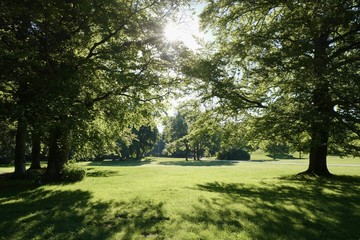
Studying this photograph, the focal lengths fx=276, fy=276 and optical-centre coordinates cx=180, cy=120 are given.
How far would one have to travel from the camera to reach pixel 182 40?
17391 mm

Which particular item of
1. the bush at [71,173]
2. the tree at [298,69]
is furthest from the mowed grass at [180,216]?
the bush at [71,173]

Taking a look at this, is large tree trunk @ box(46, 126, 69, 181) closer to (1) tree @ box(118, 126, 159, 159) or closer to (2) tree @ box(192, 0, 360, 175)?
(2) tree @ box(192, 0, 360, 175)

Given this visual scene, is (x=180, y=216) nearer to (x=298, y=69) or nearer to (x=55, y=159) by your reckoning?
(x=298, y=69)

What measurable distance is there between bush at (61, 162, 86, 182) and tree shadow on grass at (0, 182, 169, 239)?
723cm

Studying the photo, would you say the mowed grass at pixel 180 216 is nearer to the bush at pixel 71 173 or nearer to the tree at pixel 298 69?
the tree at pixel 298 69

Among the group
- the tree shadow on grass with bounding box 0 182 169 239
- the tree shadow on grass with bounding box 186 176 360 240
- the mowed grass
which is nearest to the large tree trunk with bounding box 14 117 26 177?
the mowed grass

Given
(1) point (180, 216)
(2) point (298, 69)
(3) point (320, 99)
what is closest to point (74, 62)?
(1) point (180, 216)

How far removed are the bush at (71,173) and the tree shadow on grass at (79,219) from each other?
723cm

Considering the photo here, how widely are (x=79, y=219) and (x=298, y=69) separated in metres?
11.1

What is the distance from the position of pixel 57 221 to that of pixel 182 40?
12812mm

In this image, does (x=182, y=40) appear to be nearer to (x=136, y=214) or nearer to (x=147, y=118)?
(x=147, y=118)

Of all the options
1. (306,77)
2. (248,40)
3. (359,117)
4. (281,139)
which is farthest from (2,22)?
(359,117)

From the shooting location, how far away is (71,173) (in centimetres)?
1909

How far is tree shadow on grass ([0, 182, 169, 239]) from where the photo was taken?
6.98m
